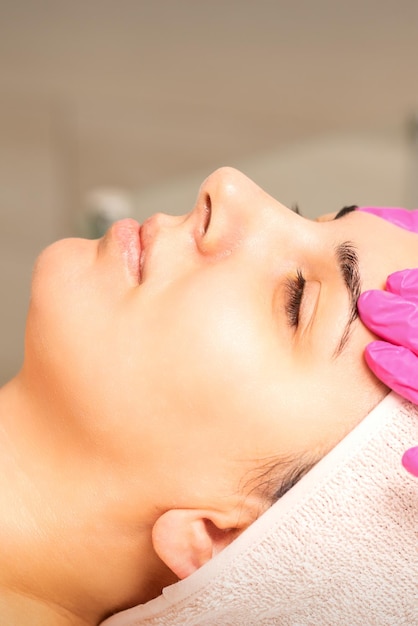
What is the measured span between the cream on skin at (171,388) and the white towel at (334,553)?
1.4 inches

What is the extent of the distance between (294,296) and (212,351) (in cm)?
14

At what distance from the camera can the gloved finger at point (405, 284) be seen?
0.98 meters

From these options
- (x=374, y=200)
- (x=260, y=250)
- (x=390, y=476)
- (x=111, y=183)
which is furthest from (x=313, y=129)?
(x=390, y=476)

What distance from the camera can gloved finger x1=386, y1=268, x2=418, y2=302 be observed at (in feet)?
3.20

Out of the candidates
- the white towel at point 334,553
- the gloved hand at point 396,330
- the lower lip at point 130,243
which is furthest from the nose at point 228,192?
the white towel at point 334,553

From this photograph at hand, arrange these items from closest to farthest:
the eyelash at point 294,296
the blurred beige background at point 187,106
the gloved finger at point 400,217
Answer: the eyelash at point 294,296 → the gloved finger at point 400,217 → the blurred beige background at point 187,106

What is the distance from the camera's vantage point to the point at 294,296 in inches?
40.4

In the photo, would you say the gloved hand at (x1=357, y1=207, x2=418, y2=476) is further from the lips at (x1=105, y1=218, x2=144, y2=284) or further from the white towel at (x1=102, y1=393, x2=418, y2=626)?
the lips at (x1=105, y1=218, x2=144, y2=284)

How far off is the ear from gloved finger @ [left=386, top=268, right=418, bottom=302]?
359mm

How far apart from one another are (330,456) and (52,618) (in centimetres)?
47

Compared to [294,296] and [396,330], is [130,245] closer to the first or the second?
[294,296]

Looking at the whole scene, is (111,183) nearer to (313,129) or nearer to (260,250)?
(313,129)

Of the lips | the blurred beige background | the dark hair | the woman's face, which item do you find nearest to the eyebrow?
the woman's face

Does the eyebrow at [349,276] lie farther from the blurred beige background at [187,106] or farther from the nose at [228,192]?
the blurred beige background at [187,106]
